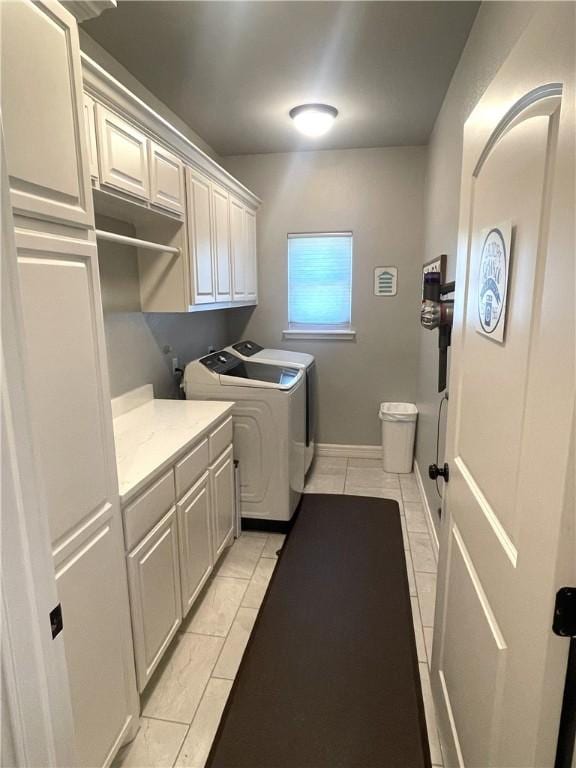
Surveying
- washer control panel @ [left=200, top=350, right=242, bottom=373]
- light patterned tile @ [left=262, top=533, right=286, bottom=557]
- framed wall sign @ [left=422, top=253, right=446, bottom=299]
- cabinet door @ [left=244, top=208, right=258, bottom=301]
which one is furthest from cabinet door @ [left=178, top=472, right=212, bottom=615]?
cabinet door @ [left=244, top=208, right=258, bottom=301]

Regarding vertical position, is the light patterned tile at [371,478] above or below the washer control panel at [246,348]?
below

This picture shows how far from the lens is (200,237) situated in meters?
2.59

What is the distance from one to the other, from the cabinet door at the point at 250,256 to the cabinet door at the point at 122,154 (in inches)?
63.9

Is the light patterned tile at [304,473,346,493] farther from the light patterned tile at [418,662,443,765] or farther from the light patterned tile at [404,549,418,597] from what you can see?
the light patterned tile at [418,662,443,765]

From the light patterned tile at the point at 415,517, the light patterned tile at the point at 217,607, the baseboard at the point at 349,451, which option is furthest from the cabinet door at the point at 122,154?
the baseboard at the point at 349,451

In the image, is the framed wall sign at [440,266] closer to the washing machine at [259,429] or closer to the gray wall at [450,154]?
the gray wall at [450,154]

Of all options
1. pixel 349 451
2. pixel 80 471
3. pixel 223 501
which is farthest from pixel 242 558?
pixel 349 451

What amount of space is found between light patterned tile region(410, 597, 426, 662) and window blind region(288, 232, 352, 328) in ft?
7.91

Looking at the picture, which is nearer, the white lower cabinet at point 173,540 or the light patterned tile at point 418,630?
the white lower cabinet at point 173,540

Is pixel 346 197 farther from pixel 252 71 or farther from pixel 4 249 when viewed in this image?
pixel 4 249

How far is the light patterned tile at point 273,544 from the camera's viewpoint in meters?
2.67

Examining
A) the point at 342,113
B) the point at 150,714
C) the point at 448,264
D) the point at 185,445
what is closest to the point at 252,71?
the point at 342,113

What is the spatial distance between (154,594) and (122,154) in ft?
5.62

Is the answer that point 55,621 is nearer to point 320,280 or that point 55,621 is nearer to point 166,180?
point 166,180
